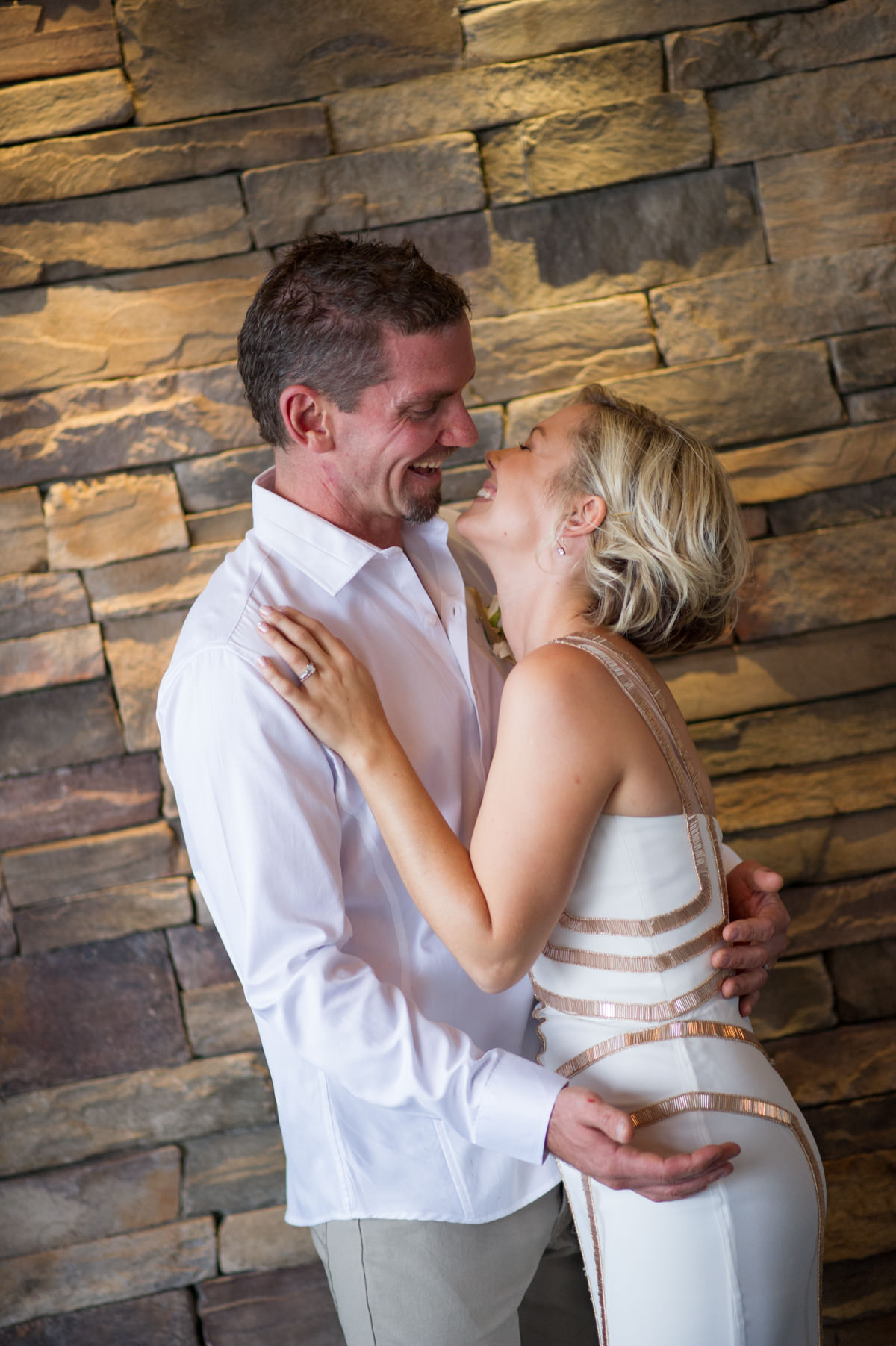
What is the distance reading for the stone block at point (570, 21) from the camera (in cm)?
167

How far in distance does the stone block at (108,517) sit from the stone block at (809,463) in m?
0.98

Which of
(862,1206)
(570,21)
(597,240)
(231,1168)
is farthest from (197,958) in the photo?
(570,21)

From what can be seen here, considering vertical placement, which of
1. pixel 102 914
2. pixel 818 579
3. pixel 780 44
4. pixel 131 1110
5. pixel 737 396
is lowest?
pixel 131 1110

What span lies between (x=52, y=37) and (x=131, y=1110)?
181 cm

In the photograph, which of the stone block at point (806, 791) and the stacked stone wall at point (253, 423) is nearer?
the stacked stone wall at point (253, 423)

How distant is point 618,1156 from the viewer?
3.44 ft

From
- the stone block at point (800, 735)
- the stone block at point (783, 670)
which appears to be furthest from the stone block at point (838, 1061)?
the stone block at point (783, 670)

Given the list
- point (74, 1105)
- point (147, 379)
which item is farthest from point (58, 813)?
point (147, 379)

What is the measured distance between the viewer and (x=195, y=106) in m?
1.65

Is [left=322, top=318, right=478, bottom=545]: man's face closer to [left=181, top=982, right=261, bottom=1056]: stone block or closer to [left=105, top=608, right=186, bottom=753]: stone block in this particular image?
[left=105, top=608, right=186, bottom=753]: stone block

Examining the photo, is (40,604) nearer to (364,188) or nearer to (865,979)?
(364,188)

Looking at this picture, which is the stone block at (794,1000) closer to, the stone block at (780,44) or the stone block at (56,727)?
the stone block at (56,727)

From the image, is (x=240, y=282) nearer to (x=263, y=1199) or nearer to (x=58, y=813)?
(x=58, y=813)

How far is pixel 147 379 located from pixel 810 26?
1.28 meters
